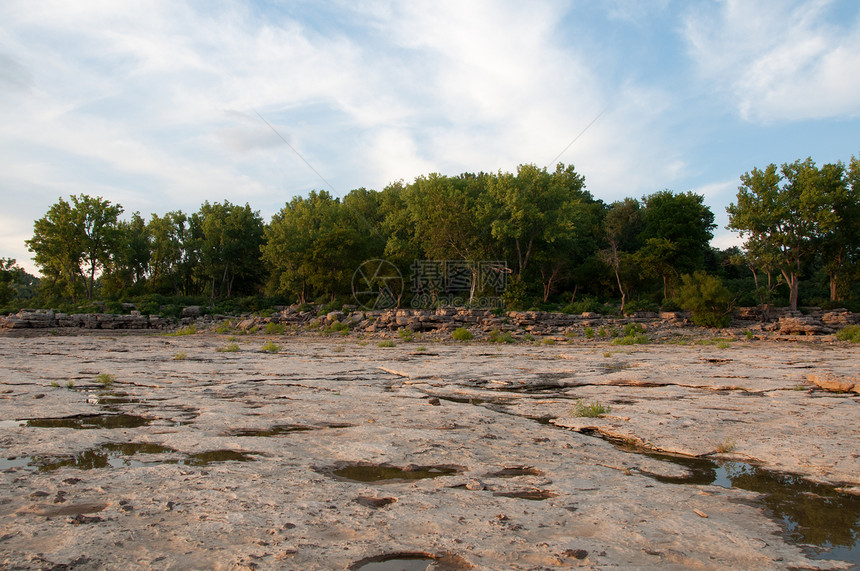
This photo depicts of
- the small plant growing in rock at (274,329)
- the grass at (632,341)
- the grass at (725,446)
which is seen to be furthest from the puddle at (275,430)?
the small plant growing in rock at (274,329)

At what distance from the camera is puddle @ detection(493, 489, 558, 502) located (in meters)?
2.94

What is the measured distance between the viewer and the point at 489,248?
33156 millimetres

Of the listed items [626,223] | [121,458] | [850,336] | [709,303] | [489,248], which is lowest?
[850,336]

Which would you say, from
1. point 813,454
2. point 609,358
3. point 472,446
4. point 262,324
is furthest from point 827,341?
point 262,324

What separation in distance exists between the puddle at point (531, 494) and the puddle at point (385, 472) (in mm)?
525

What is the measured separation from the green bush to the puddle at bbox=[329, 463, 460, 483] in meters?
25.4

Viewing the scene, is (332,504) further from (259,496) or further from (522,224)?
(522,224)

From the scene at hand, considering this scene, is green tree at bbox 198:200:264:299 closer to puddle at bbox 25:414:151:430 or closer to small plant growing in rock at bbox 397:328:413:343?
small plant growing in rock at bbox 397:328:413:343

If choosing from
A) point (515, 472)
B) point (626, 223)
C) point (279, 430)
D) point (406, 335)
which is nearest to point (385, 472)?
point (515, 472)

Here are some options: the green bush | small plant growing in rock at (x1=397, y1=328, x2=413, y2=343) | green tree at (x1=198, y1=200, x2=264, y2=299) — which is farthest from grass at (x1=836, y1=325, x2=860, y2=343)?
green tree at (x1=198, y1=200, x2=264, y2=299)

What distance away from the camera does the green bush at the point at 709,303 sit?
24.9 m

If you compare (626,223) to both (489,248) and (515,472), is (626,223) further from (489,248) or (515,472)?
(515,472)

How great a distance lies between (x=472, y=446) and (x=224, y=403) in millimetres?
3299

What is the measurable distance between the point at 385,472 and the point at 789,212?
109ft
